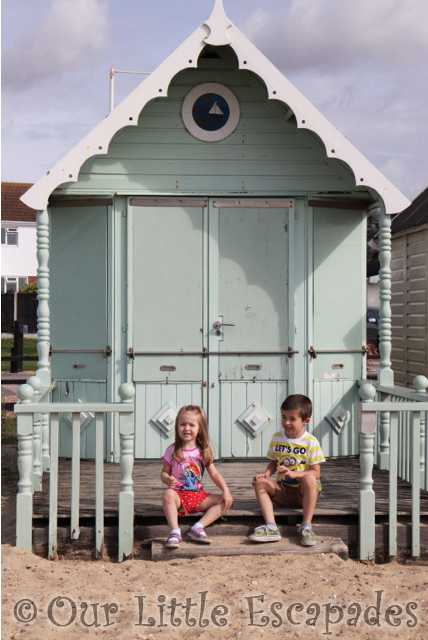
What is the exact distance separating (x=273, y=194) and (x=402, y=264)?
5.26 m

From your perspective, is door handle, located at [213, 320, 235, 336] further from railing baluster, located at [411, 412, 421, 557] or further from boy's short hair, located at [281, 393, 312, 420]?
railing baluster, located at [411, 412, 421, 557]

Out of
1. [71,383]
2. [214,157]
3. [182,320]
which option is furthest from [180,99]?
[71,383]

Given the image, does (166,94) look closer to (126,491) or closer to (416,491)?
(126,491)

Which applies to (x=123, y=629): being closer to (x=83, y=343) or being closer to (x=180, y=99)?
(x=83, y=343)

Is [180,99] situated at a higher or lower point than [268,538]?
higher

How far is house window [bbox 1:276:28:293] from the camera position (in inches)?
1906

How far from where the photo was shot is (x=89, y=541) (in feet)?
21.1

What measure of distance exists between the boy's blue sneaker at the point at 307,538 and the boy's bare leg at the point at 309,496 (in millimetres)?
69

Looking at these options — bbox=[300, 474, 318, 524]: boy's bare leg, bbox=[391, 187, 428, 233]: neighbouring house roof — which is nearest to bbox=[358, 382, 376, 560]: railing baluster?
bbox=[300, 474, 318, 524]: boy's bare leg

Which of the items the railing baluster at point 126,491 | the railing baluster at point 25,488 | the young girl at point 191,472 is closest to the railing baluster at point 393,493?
the young girl at point 191,472

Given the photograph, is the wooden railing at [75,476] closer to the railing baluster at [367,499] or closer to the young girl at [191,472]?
the young girl at [191,472]

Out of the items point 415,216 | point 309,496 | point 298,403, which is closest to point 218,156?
point 298,403

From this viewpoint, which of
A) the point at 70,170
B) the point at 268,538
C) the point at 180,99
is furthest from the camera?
the point at 180,99

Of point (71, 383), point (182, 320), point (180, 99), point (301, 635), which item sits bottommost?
point (301, 635)
